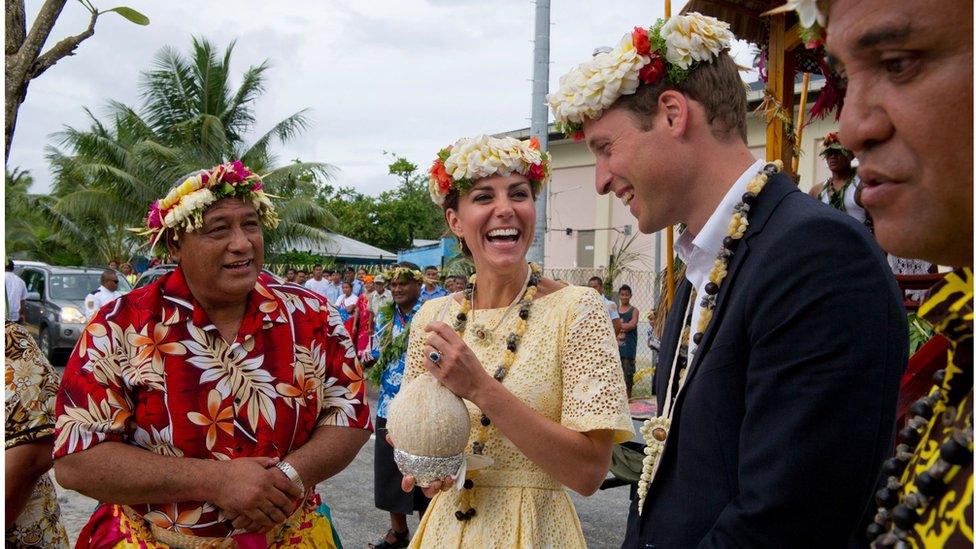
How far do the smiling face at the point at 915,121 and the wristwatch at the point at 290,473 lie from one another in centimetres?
216

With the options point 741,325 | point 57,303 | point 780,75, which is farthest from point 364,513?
point 57,303

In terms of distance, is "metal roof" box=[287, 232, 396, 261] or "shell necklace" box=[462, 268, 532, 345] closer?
"shell necklace" box=[462, 268, 532, 345]

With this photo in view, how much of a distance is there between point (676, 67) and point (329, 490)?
6.19 metres

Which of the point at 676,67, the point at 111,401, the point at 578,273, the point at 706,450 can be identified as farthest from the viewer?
the point at 578,273

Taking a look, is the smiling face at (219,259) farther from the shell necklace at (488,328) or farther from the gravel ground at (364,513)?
the gravel ground at (364,513)

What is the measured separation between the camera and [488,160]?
2912 millimetres

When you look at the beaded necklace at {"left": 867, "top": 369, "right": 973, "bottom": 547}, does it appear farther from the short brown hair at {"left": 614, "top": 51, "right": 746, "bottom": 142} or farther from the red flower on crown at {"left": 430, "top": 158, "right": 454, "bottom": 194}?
the red flower on crown at {"left": 430, "top": 158, "right": 454, "bottom": 194}

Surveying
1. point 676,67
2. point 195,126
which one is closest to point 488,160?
point 676,67

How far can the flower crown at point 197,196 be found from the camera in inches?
113

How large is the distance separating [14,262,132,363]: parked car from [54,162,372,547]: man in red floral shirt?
1334 cm

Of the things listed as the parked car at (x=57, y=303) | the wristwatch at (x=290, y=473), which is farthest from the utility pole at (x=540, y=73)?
the parked car at (x=57, y=303)

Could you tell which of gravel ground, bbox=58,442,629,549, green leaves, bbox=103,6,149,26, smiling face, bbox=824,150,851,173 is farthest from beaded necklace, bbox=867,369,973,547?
gravel ground, bbox=58,442,629,549

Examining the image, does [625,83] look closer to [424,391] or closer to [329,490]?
[424,391]

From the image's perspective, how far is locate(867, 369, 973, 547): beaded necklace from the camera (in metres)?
0.97
